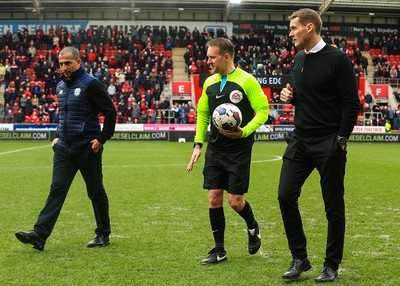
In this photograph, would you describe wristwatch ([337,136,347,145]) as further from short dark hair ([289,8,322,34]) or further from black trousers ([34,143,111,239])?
black trousers ([34,143,111,239])

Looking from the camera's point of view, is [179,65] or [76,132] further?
[179,65]

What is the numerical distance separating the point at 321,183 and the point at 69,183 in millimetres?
2869

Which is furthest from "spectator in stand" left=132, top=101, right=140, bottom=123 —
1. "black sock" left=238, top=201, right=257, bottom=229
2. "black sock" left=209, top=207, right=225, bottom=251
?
"black sock" left=209, top=207, right=225, bottom=251

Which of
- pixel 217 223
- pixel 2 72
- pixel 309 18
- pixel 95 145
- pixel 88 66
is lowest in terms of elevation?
pixel 217 223

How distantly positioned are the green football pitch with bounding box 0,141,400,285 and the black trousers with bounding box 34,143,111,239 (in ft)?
0.98

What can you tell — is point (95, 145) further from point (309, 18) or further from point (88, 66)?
point (88, 66)

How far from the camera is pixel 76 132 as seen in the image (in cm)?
650

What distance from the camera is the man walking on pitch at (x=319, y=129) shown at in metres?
5.01

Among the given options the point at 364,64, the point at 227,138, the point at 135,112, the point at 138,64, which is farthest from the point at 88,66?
the point at 227,138

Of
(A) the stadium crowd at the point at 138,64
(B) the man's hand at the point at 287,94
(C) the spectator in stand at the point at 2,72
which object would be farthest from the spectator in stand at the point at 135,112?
(B) the man's hand at the point at 287,94

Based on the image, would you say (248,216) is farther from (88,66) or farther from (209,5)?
(209,5)

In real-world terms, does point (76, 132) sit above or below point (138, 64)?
below

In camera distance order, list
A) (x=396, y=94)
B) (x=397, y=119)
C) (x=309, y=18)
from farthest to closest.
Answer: (x=396, y=94)
(x=397, y=119)
(x=309, y=18)

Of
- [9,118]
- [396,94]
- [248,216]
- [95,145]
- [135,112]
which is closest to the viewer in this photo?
[248,216]
